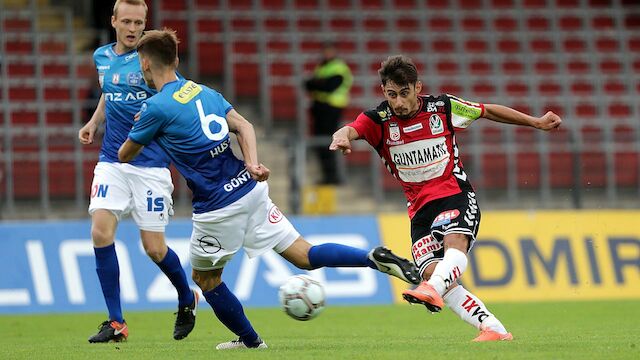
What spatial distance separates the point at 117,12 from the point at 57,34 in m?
9.55

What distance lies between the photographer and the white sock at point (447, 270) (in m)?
7.32

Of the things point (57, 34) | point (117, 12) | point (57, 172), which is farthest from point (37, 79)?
point (117, 12)

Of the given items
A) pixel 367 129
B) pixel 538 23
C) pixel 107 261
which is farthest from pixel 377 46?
pixel 367 129

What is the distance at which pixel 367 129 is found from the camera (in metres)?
8.05

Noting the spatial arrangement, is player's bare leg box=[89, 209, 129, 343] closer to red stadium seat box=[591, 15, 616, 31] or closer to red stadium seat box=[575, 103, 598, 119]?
red stadium seat box=[575, 103, 598, 119]

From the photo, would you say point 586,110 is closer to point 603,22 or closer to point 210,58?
point 603,22

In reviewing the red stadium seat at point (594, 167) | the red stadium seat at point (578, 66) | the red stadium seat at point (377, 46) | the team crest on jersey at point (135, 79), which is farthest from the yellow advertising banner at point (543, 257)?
the red stadium seat at point (578, 66)

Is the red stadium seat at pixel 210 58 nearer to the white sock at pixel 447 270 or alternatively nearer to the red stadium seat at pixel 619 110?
the red stadium seat at pixel 619 110

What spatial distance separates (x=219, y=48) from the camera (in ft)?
62.7

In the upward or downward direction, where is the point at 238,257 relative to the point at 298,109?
downward

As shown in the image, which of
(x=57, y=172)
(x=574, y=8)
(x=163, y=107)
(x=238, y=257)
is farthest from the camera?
(x=574, y=8)

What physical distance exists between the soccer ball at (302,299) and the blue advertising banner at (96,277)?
18.8 ft

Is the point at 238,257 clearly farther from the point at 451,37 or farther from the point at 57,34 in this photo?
the point at 451,37

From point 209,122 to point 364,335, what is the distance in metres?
2.60
